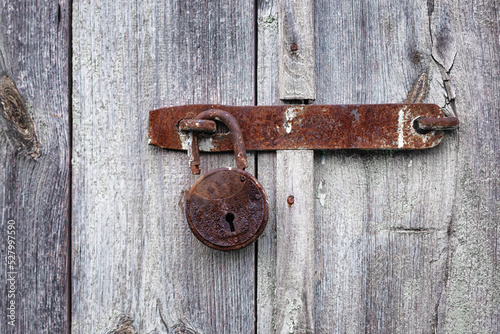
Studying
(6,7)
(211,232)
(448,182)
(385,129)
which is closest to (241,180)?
(211,232)

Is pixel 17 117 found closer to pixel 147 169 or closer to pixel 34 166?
pixel 34 166

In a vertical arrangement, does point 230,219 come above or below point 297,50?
below

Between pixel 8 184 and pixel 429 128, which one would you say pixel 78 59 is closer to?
pixel 8 184

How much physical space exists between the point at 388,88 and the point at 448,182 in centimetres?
20

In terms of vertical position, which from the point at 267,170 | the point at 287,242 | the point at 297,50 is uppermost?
the point at 297,50

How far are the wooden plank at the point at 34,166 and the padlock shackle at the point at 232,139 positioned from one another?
25cm

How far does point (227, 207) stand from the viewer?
595 millimetres

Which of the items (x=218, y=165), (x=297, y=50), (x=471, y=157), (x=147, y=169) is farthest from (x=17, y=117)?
(x=471, y=157)

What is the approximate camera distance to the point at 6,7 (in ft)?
2.21

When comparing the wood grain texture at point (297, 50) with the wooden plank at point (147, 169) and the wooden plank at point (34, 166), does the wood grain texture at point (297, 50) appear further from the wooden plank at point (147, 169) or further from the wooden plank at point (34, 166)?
the wooden plank at point (34, 166)

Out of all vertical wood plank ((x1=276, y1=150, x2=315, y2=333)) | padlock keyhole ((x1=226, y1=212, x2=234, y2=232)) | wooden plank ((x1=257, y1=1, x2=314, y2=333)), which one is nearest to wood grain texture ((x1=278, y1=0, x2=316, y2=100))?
wooden plank ((x1=257, y1=1, x2=314, y2=333))

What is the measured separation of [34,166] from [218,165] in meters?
0.33

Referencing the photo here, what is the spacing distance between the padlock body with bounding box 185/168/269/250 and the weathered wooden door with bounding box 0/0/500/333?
0.06 m

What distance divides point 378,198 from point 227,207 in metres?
0.28
